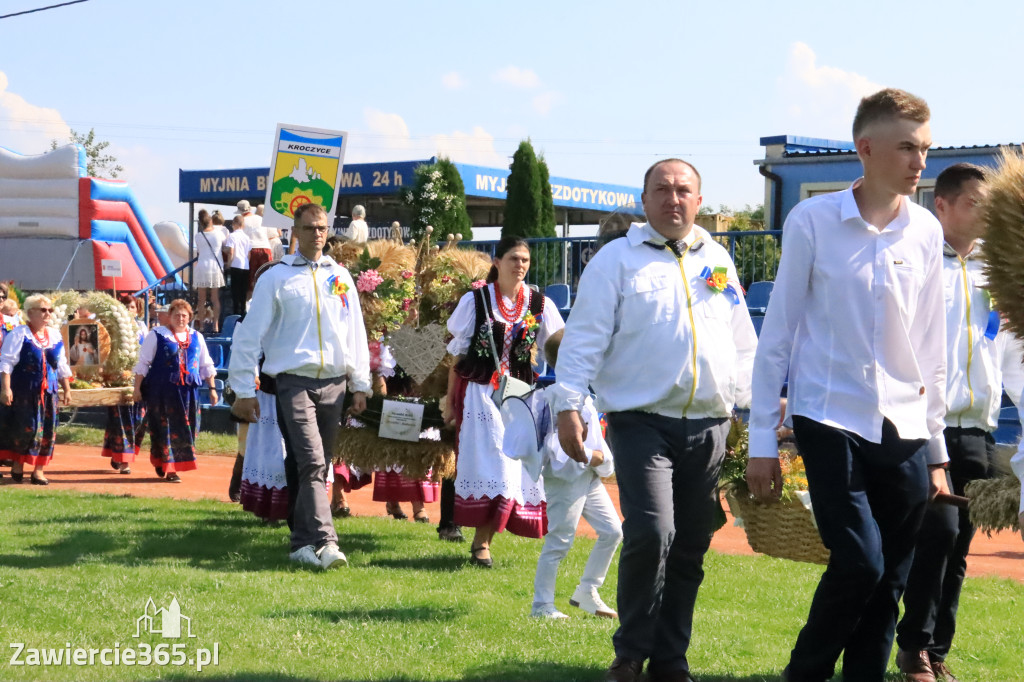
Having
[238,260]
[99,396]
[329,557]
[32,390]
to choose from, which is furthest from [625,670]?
[238,260]

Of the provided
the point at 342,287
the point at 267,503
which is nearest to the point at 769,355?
the point at 342,287

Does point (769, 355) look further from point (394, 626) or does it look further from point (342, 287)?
point (342, 287)

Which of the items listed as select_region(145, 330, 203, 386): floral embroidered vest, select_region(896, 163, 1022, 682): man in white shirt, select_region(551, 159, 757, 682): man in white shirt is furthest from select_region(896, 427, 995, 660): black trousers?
select_region(145, 330, 203, 386): floral embroidered vest

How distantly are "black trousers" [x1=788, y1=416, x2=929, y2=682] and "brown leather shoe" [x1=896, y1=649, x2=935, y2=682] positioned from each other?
0.96 metres

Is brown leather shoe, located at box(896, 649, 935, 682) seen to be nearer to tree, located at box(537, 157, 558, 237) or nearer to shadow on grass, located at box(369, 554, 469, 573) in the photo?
shadow on grass, located at box(369, 554, 469, 573)

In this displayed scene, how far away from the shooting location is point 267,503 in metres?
9.84

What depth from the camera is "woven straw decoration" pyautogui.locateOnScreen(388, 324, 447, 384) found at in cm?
945

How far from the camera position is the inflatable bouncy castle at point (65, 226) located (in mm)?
31359

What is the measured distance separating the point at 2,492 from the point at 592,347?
913 centimetres

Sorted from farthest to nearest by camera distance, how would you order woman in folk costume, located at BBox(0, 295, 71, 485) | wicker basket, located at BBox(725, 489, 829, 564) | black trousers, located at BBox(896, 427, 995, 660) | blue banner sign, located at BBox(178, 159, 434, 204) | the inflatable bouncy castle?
the inflatable bouncy castle
blue banner sign, located at BBox(178, 159, 434, 204)
woman in folk costume, located at BBox(0, 295, 71, 485)
wicker basket, located at BBox(725, 489, 829, 564)
black trousers, located at BBox(896, 427, 995, 660)

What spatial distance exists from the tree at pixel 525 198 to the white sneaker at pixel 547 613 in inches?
827

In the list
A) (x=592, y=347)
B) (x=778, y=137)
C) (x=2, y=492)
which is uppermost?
(x=778, y=137)

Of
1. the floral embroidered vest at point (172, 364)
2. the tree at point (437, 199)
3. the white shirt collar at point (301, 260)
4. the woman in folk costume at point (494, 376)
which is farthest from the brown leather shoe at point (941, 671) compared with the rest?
the tree at point (437, 199)

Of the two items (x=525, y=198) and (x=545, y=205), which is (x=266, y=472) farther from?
(x=545, y=205)
